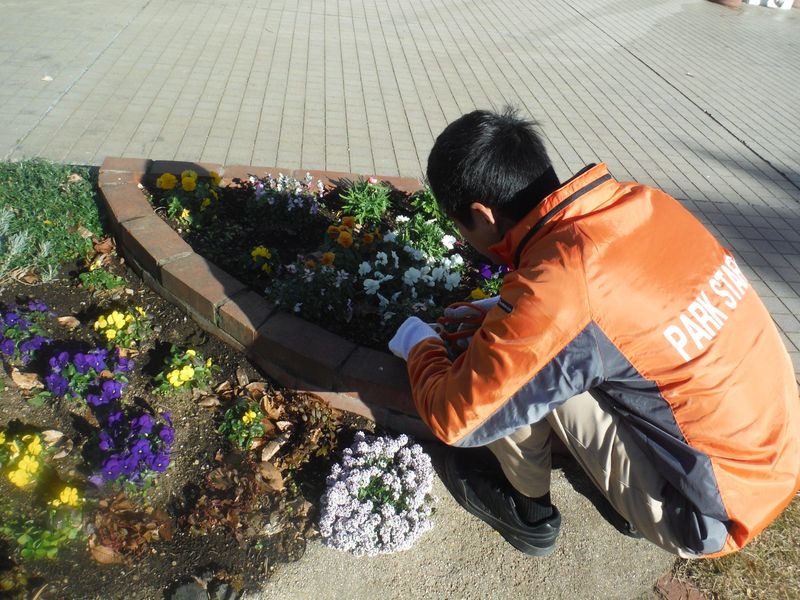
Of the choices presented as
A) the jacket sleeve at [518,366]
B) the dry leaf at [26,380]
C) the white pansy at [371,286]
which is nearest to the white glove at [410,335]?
the jacket sleeve at [518,366]

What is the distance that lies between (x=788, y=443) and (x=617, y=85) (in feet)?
18.7

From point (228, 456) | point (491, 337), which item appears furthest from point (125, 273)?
point (491, 337)

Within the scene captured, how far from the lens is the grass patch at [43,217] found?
303 centimetres

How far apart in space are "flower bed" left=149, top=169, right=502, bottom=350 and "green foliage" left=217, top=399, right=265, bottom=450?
469mm

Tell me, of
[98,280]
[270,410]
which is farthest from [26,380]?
[270,410]

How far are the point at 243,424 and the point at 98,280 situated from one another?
1.17 m

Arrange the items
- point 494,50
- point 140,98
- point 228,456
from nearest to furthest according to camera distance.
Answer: point 228,456 < point 140,98 < point 494,50

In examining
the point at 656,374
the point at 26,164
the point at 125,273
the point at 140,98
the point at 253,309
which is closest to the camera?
the point at 656,374

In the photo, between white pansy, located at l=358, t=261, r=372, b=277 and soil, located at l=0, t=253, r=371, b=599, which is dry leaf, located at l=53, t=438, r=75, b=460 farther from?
white pansy, located at l=358, t=261, r=372, b=277

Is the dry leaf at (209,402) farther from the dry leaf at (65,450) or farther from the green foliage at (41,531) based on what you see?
the green foliage at (41,531)

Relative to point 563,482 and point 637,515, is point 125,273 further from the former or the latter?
point 637,515

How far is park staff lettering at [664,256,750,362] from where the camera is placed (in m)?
1.55

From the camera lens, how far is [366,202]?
3.36m

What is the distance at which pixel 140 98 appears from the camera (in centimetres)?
513
